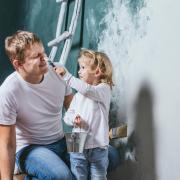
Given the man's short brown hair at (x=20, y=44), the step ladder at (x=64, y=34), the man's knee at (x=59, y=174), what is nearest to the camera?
the man's knee at (x=59, y=174)

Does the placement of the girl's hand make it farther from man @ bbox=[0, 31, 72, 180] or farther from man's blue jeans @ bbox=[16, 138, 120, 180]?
man's blue jeans @ bbox=[16, 138, 120, 180]

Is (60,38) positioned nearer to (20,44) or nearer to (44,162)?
(20,44)

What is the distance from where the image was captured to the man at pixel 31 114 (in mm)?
1527

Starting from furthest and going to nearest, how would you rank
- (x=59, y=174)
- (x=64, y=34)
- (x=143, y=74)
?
(x=64, y=34), (x=143, y=74), (x=59, y=174)

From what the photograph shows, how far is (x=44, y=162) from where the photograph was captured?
1513 millimetres

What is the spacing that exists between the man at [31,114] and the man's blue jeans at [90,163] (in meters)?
0.06

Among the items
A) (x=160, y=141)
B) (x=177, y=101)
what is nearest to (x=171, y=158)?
(x=160, y=141)

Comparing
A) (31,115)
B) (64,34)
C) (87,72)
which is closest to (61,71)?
(87,72)

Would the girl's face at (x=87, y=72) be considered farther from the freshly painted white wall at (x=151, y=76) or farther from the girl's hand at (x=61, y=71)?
the freshly painted white wall at (x=151, y=76)

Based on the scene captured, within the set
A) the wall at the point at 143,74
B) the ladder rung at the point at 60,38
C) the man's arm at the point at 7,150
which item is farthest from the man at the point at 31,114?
the ladder rung at the point at 60,38

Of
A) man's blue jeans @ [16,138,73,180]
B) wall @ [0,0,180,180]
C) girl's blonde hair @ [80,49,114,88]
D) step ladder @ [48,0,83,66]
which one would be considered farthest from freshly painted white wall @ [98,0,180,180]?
man's blue jeans @ [16,138,73,180]

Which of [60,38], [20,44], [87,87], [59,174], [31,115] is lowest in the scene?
[59,174]

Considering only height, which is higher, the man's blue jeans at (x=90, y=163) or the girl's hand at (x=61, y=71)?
the girl's hand at (x=61, y=71)

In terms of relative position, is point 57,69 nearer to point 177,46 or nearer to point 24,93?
point 24,93
